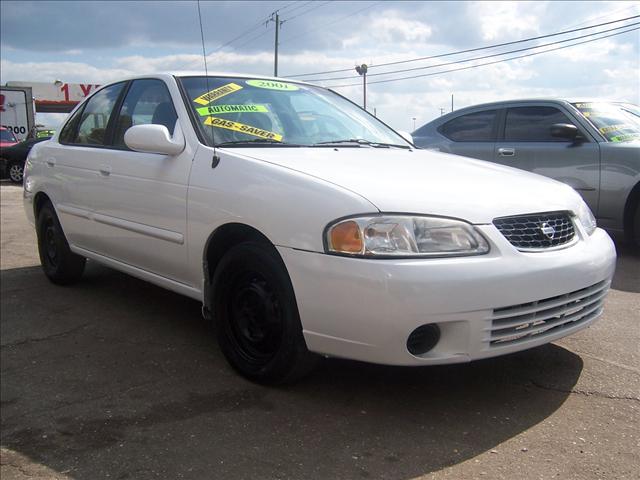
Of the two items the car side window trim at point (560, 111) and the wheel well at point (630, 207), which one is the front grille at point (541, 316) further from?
the car side window trim at point (560, 111)

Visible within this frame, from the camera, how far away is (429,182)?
2816mm

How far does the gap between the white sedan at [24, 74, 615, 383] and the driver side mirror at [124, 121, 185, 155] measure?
0.01 metres

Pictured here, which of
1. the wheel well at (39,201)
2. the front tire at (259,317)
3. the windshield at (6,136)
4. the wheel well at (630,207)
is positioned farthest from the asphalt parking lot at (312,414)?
the windshield at (6,136)

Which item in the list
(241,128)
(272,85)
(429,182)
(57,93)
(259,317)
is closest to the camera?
(429,182)

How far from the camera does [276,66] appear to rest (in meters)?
37.8

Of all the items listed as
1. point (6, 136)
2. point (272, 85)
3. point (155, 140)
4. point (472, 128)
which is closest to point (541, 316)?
point (155, 140)

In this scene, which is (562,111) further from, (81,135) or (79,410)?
(79,410)

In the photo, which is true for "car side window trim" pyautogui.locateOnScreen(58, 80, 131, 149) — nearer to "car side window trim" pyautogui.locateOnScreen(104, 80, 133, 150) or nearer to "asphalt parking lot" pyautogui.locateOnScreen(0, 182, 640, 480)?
"car side window trim" pyautogui.locateOnScreen(104, 80, 133, 150)

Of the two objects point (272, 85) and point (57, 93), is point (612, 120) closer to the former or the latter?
point (272, 85)

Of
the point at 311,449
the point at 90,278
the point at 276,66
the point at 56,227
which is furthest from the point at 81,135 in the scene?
the point at 276,66

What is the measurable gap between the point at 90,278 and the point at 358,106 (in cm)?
284

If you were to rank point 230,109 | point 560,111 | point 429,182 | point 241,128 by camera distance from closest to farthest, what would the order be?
point 429,182, point 241,128, point 230,109, point 560,111

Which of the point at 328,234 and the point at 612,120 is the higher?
the point at 612,120

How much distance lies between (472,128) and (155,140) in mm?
4782
